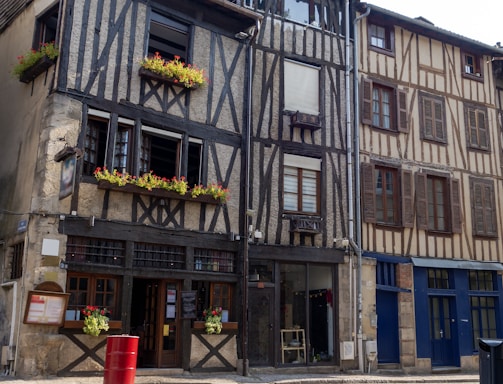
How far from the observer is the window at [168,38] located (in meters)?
12.4

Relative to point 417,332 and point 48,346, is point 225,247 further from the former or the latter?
point 417,332

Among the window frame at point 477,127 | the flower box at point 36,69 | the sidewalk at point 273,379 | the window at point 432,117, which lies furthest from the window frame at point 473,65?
the flower box at point 36,69

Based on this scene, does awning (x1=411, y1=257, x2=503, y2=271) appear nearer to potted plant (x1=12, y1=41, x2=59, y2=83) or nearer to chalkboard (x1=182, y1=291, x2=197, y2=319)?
chalkboard (x1=182, y1=291, x2=197, y2=319)

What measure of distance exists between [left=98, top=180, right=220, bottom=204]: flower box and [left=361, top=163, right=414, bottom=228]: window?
431 centimetres

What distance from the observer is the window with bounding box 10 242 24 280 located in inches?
409

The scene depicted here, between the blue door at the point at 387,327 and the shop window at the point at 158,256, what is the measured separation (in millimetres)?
5196

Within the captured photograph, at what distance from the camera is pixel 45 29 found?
1205 centimetres

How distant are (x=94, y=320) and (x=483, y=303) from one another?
10.4 m

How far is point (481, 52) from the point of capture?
17.3m

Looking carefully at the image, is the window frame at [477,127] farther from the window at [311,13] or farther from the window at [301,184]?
the window at [301,184]

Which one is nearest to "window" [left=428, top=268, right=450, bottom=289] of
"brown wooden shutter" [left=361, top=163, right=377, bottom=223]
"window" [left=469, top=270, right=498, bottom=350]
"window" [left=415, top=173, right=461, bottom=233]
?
"window" [left=469, top=270, right=498, bottom=350]

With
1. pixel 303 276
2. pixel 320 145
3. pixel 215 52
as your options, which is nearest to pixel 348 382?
pixel 303 276

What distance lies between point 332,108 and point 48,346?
8.40 meters

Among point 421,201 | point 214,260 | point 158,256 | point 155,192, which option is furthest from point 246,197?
point 421,201
